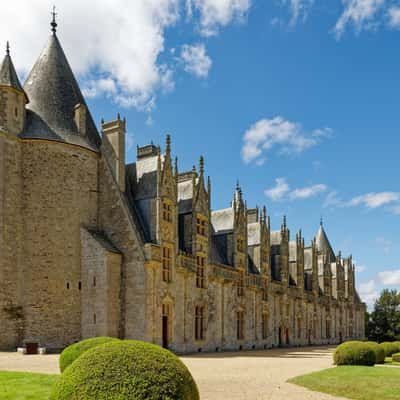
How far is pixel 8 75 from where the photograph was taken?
95.1 ft

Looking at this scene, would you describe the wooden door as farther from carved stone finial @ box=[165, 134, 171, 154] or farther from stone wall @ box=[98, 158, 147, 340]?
carved stone finial @ box=[165, 134, 171, 154]

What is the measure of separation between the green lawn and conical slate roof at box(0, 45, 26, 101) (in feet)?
68.0

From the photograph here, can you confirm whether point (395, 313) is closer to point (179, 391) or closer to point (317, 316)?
point (317, 316)

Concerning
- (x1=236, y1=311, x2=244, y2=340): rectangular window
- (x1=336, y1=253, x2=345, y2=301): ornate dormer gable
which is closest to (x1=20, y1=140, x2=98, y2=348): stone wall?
(x1=236, y1=311, x2=244, y2=340): rectangular window

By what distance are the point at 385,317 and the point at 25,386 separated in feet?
197

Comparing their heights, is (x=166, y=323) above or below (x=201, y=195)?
below

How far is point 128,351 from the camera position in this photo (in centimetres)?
830

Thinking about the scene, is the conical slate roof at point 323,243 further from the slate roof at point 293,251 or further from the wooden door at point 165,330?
the wooden door at point 165,330

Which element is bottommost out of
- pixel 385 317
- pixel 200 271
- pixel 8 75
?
pixel 385 317

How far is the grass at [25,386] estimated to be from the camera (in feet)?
38.3

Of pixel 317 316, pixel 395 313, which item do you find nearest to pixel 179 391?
pixel 317 316

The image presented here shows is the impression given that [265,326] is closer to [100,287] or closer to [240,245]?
[240,245]

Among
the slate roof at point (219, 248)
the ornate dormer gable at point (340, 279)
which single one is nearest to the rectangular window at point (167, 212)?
the slate roof at point (219, 248)

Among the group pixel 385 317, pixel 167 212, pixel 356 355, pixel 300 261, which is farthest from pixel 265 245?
pixel 385 317
